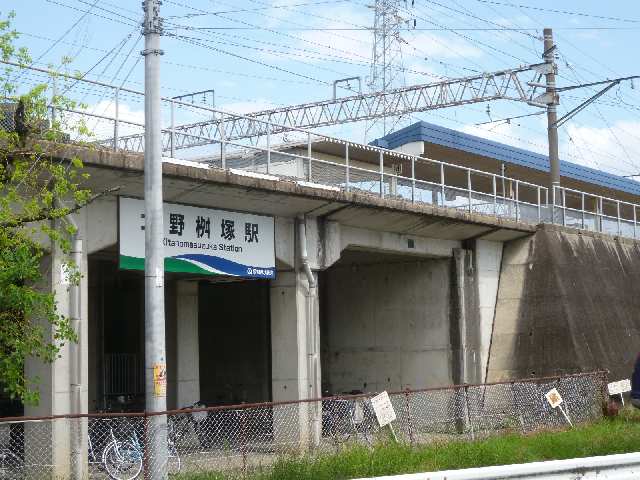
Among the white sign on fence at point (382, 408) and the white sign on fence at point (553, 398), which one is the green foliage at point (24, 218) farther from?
the white sign on fence at point (553, 398)

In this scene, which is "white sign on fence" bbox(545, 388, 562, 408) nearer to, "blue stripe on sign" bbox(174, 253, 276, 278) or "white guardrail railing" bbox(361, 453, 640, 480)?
"blue stripe on sign" bbox(174, 253, 276, 278)

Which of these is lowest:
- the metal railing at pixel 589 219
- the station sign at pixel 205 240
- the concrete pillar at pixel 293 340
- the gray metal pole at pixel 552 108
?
the concrete pillar at pixel 293 340

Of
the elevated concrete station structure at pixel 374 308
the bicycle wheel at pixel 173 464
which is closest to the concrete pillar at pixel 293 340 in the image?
the elevated concrete station structure at pixel 374 308

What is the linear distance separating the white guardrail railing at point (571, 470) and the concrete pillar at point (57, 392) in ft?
25.8

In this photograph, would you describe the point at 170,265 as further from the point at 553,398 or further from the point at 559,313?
the point at 559,313

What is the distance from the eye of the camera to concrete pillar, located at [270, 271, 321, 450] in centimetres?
2288

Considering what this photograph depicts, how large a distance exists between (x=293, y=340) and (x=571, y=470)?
1199 cm

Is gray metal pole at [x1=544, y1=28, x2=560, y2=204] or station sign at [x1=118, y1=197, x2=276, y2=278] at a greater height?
gray metal pole at [x1=544, y1=28, x2=560, y2=204]

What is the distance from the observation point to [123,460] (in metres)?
16.4

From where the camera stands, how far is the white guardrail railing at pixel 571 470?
1128 cm

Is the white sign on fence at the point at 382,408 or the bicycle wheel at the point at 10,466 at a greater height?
the white sign on fence at the point at 382,408

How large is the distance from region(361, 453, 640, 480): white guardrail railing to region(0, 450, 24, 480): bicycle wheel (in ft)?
21.2

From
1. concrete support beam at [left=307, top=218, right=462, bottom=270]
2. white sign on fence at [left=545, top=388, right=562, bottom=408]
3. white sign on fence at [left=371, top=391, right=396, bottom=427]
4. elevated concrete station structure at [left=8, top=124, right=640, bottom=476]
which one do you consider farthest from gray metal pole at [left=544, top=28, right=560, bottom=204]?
white sign on fence at [left=371, top=391, right=396, bottom=427]

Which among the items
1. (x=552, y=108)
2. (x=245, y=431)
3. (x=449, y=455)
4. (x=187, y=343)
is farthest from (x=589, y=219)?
(x=245, y=431)
